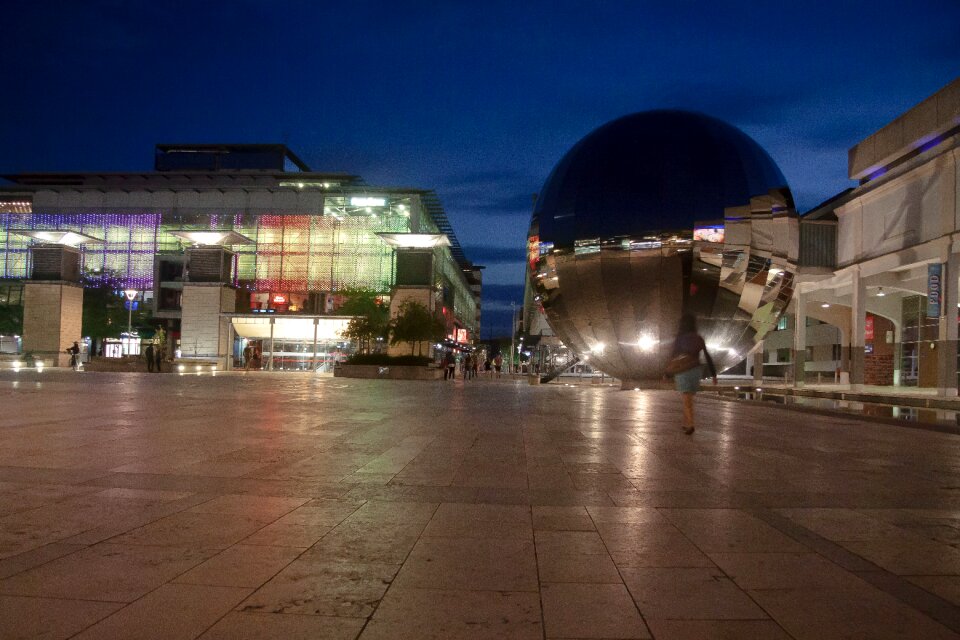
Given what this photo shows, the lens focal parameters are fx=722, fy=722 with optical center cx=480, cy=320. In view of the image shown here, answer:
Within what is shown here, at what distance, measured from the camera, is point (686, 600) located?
340cm

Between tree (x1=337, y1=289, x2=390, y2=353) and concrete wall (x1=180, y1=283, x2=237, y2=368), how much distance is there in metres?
8.94

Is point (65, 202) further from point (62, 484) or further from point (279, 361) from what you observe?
point (62, 484)

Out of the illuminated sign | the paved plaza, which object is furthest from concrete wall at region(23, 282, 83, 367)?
the illuminated sign

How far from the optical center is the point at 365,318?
163 ft

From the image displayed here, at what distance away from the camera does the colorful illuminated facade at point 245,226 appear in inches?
2594

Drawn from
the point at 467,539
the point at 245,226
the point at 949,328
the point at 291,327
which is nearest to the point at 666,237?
the point at 467,539

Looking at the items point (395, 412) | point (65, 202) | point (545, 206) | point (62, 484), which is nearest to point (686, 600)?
point (62, 484)

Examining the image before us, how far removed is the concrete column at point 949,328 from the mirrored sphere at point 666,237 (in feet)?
31.8

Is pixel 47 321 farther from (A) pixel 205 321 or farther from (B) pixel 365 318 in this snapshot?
(B) pixel 365 318

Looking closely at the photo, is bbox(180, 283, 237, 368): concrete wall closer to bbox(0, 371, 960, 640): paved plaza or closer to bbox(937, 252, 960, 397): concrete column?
bbox(937, 252, 960, 397): concrete column

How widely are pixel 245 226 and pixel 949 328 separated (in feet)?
196

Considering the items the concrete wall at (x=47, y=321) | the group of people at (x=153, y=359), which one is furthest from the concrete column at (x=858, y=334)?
the concrete wall at (x=47, y=321)

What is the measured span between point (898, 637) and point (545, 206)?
54.7ft

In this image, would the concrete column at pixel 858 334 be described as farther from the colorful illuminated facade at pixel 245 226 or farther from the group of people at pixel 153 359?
the colorful illuminated facade at pixel 245 226
